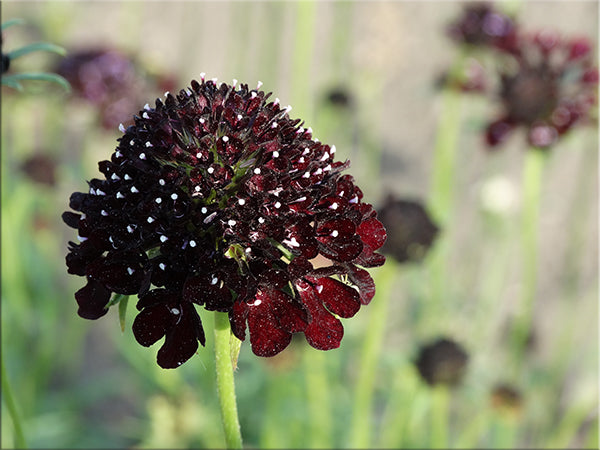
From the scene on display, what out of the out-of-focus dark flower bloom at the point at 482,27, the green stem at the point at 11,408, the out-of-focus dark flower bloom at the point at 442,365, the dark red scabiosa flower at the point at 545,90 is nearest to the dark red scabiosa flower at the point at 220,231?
the green stem at the point at 11,408

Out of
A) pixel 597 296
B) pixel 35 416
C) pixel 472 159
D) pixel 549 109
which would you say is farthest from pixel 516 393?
pixel 472 159

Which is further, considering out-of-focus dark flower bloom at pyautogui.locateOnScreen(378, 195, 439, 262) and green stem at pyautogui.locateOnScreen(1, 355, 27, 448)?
out-of-focus dark flower bloom at pyautogui.locateOnScreen(378, 195, 439, 262)

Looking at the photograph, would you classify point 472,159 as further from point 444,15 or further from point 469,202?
point 444,15

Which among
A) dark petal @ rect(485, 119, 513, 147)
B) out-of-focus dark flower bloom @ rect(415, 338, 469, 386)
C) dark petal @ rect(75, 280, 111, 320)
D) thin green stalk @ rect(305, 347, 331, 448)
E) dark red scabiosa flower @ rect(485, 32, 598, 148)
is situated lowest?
thin green stalk @ rect(305, 347, 331, 448)

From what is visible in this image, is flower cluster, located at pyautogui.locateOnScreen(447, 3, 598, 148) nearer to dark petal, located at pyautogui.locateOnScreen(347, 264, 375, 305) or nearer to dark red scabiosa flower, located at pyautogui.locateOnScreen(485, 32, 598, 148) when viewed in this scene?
dark red scabiosa flower, located at pyautogui.locateOnScreen(485, 32, 598, 148)

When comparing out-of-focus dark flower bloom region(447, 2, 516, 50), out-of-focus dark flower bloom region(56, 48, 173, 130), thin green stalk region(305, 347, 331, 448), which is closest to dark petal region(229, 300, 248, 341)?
thin green stalk region(305, 347, 331, 448)

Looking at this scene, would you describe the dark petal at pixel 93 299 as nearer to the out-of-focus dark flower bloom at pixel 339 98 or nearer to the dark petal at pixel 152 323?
the dark petal at pixel 152 323
